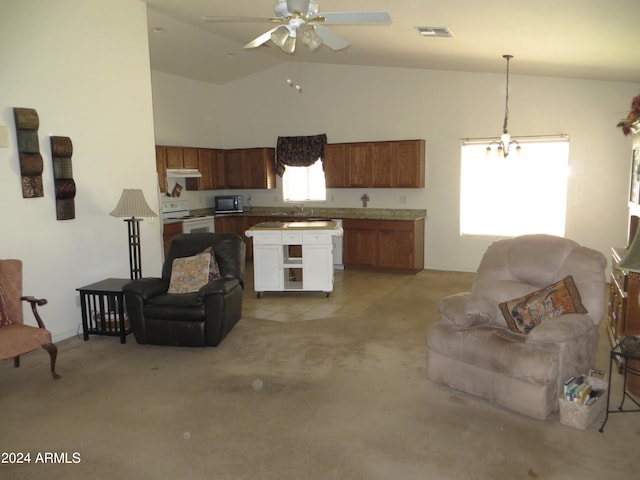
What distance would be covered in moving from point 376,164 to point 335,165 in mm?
754

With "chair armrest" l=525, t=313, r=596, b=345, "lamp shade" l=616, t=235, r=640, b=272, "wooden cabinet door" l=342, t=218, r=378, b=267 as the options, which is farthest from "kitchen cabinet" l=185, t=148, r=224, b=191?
"lamp shade" l=616, t=235, r=640, b=272

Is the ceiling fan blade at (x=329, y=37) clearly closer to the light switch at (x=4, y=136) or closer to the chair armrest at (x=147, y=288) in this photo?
the chair armrest at (x=147, y=288)

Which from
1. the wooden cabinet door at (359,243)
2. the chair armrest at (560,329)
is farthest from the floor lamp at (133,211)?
the chair armrest at (560,329)

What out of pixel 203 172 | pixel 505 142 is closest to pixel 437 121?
pixel 505 142

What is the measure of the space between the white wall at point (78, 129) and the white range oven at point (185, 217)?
6.41ft

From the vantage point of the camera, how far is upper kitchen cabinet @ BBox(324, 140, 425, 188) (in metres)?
7.48

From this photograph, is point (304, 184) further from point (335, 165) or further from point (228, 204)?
point (228, 204)

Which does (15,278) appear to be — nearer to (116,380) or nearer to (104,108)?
(116,380)

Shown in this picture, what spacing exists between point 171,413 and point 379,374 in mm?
1585

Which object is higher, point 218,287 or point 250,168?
point 250,168

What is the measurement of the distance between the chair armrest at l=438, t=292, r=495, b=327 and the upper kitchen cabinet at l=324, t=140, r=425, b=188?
4.06 m

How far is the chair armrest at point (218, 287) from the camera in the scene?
431 cm

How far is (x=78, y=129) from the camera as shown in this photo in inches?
191

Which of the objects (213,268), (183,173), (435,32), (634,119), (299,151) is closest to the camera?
(435,32)
